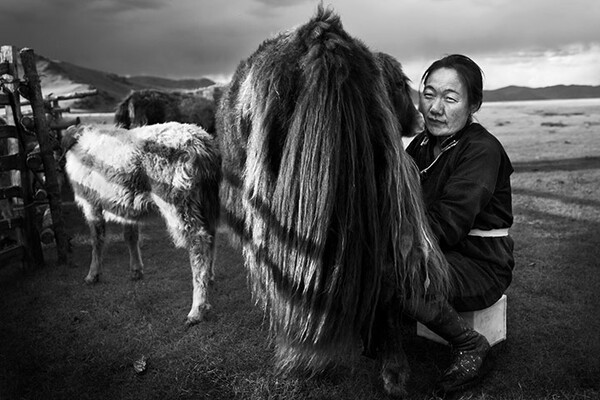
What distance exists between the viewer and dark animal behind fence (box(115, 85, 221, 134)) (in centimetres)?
813

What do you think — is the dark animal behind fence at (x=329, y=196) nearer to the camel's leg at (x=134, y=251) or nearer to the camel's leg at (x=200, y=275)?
the camel's leg at (x=200, y=275)

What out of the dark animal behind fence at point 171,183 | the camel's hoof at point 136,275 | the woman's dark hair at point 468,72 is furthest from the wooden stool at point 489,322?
the camel's hoof at point 136,275

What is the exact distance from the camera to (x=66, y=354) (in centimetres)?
298

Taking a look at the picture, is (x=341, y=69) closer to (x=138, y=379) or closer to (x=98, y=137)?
(x=138, y=379)

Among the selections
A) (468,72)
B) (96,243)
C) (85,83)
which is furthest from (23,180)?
(85,83)

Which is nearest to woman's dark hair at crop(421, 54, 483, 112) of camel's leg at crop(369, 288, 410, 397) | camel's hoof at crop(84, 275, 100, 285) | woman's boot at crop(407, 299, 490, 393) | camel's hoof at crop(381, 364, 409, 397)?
woman's boot at crop(407, 299, 490, 393)

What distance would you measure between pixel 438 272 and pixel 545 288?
214cm

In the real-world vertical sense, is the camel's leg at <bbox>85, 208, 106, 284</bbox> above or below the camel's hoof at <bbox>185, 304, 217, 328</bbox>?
above

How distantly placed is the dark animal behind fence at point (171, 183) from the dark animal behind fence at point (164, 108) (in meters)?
4.42

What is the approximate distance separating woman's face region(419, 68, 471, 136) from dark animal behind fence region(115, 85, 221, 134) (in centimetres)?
628

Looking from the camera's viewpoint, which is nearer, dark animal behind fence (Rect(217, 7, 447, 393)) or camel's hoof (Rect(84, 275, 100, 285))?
dark animal behind fence (Rect(217, 7, 447, 393))

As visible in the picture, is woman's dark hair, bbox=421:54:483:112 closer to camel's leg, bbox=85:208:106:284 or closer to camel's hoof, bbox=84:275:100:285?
camel's leg, bbox=85:208:106:284

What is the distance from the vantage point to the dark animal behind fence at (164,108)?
320 inches

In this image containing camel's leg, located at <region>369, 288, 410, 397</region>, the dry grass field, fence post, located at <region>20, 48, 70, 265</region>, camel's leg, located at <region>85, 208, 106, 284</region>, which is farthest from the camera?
fence post, located at <region>20, 48, 70, 265</region>
